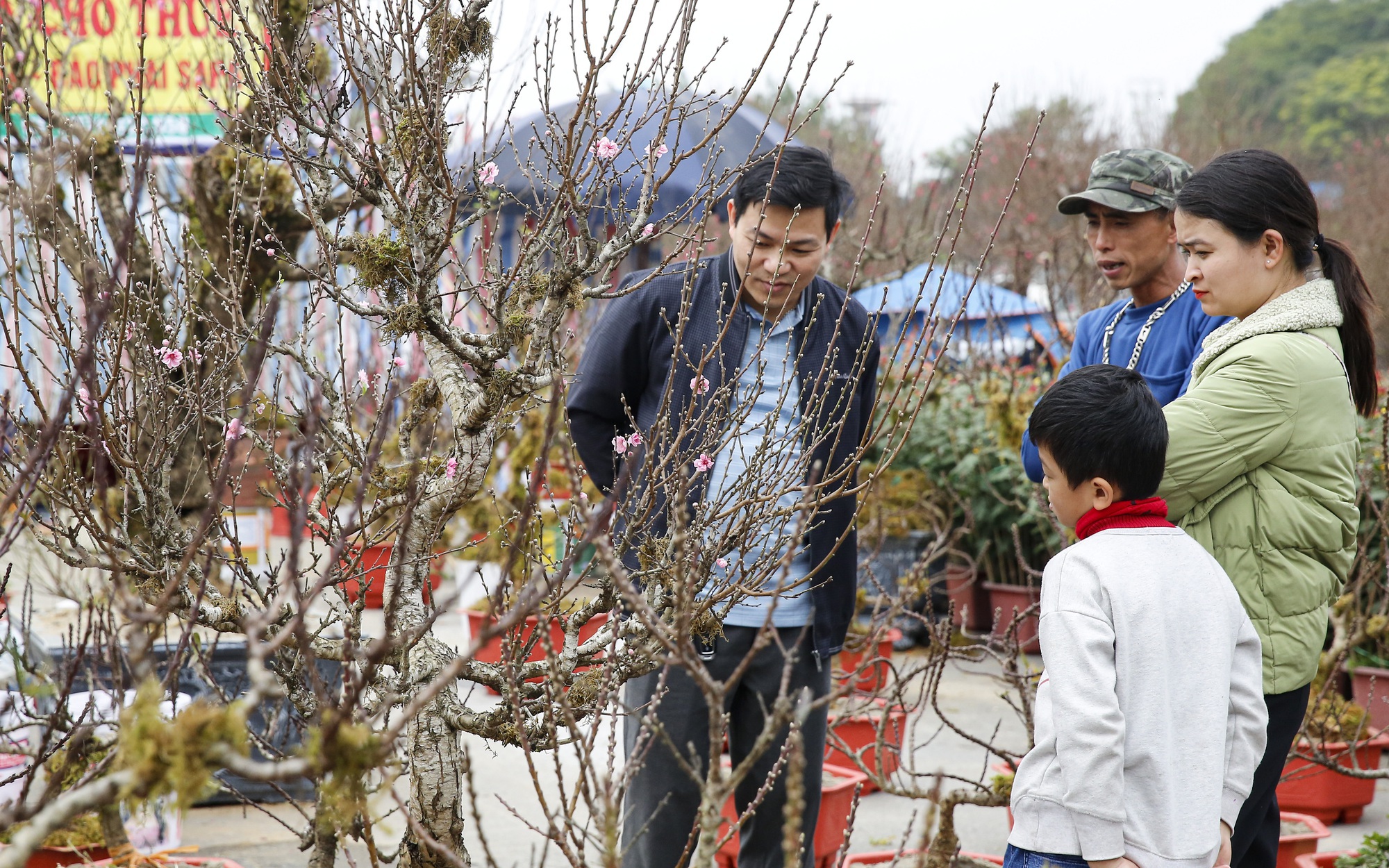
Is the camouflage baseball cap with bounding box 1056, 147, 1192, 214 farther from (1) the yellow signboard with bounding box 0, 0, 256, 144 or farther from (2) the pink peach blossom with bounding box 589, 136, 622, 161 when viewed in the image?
(1) the yellow signboard with bounding box 0, 0, 256, 144

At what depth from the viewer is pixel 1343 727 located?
13.4 feet

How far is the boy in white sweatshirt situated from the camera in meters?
1.73

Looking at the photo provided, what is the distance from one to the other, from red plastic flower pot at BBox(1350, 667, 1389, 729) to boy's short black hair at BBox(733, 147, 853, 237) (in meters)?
3.00

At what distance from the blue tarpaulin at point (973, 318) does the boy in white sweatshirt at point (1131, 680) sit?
4.15 m

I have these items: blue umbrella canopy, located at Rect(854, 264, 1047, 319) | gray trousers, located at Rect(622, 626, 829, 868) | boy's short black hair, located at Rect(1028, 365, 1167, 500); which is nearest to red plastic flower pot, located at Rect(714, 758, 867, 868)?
gray trousers, located at Rect(622, 626, 829, 868)

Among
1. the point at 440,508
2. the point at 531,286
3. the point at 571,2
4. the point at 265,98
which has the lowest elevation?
the point at 440,508

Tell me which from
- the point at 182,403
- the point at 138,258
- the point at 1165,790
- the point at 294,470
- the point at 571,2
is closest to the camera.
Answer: the point at 294,470

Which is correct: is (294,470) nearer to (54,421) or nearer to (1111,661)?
(54,421)

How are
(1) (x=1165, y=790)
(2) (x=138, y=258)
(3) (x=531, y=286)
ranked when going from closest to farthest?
1. (1) (x=1165, y=790)
2. (3) (x=531, y=286)
3. (2) (x=138, y=258)

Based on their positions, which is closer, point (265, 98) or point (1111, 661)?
point (1111, 661)

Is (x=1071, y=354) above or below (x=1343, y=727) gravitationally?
above

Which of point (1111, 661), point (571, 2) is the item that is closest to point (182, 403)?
point (571, 2)

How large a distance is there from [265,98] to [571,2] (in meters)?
0.53

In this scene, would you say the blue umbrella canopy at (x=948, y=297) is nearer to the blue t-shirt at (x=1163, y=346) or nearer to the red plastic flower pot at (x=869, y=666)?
the red plastic flower pot at (x=869, y=666)
